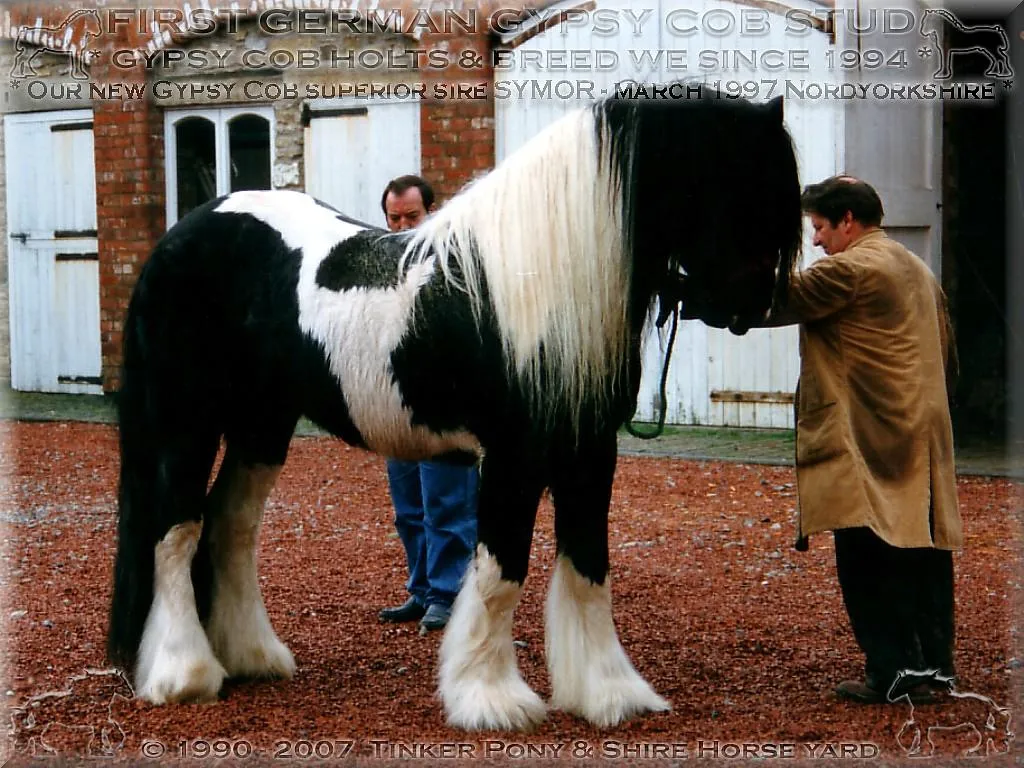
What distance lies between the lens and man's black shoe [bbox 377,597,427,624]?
487 cm

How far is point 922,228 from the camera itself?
28.7 feet

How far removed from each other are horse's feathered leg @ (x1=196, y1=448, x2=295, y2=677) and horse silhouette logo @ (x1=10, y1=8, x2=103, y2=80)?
8457mm

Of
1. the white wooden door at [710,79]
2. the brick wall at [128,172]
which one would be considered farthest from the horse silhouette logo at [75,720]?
the brick wall at [128,172]

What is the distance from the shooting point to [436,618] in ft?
15.3

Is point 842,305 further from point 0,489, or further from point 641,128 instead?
point 0,489

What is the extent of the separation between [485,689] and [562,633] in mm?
313

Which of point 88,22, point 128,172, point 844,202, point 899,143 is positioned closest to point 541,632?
point 844,202

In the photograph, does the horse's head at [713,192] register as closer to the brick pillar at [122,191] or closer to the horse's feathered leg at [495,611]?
the horse's feathered leg at [495,611]

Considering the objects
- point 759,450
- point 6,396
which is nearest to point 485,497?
point 759,450

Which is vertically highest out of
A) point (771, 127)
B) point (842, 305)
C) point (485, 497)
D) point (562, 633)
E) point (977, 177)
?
point (977, 177)

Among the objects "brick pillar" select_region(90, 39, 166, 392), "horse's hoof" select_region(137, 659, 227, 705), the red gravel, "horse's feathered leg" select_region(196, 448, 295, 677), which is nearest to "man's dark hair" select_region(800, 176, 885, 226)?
the red gravel

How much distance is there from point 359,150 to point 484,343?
301 inches

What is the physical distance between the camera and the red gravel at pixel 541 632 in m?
3.41

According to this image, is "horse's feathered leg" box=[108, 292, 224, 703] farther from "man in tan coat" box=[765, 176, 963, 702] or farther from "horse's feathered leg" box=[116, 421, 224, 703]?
"man in tan coat" box=[765, 176, 963, 702]
